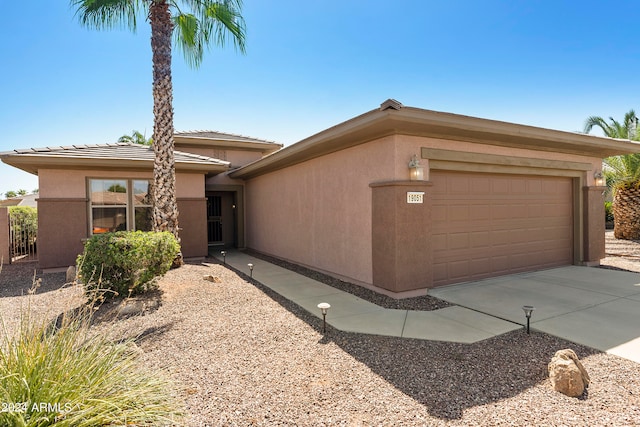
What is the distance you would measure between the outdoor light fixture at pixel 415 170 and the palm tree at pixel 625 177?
14.0 m

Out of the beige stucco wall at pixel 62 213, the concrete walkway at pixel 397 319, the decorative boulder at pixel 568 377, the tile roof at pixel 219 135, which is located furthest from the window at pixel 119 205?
the decorative boulder at pixel 568 377

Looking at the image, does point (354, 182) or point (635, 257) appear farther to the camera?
point (635, 257)

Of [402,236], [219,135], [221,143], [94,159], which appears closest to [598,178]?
[402,236]

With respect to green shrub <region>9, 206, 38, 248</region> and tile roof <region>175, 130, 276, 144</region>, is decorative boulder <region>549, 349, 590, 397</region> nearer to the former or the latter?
tile roof <region>175, 130, 276, 144</region>

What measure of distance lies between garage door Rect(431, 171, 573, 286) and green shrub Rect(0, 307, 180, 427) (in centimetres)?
588

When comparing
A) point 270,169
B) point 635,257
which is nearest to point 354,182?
point 270,169

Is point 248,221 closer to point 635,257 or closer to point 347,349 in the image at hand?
point 347,349

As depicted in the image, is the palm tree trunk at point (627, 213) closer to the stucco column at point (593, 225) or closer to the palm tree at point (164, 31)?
the stucco column at point (593, 225)

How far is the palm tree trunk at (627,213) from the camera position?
14547mm

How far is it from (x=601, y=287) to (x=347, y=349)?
624cm

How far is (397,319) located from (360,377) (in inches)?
77.1

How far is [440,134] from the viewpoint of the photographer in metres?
6.55

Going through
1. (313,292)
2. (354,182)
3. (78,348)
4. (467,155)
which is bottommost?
(313,292)

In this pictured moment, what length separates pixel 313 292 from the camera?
6977 mm
